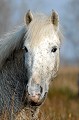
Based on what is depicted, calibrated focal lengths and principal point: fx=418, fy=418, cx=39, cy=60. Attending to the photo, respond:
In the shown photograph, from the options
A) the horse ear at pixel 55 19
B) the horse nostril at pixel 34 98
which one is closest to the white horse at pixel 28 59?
the horse ear at pixel 55 19

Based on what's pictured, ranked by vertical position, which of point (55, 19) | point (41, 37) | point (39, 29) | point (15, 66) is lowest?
point (15, 66)

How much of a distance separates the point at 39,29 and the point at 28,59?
0.41m

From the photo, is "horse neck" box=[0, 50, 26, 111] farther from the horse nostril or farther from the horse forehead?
the horse nostril

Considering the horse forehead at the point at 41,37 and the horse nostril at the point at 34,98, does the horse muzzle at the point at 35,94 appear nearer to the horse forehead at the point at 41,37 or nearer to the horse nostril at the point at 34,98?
the horse nostril at the point at 34,98

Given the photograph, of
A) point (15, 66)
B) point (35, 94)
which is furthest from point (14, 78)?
point (35, 94)

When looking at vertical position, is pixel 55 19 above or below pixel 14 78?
above

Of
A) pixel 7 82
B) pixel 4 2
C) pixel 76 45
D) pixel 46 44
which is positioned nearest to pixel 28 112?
pixel 7 82

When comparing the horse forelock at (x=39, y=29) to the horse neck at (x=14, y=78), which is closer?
the horse forelock at (x=39, y=29)

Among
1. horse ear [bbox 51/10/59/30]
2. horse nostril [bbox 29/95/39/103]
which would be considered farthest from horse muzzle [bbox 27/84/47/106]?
horse ear [bbox 51/10/59/30]

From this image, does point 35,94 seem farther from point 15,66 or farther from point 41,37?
point 15,66

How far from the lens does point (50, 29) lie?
5.05 metres

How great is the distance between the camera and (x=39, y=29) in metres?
4.96

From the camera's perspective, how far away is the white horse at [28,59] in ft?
15.5

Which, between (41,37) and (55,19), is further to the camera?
(55,19)
